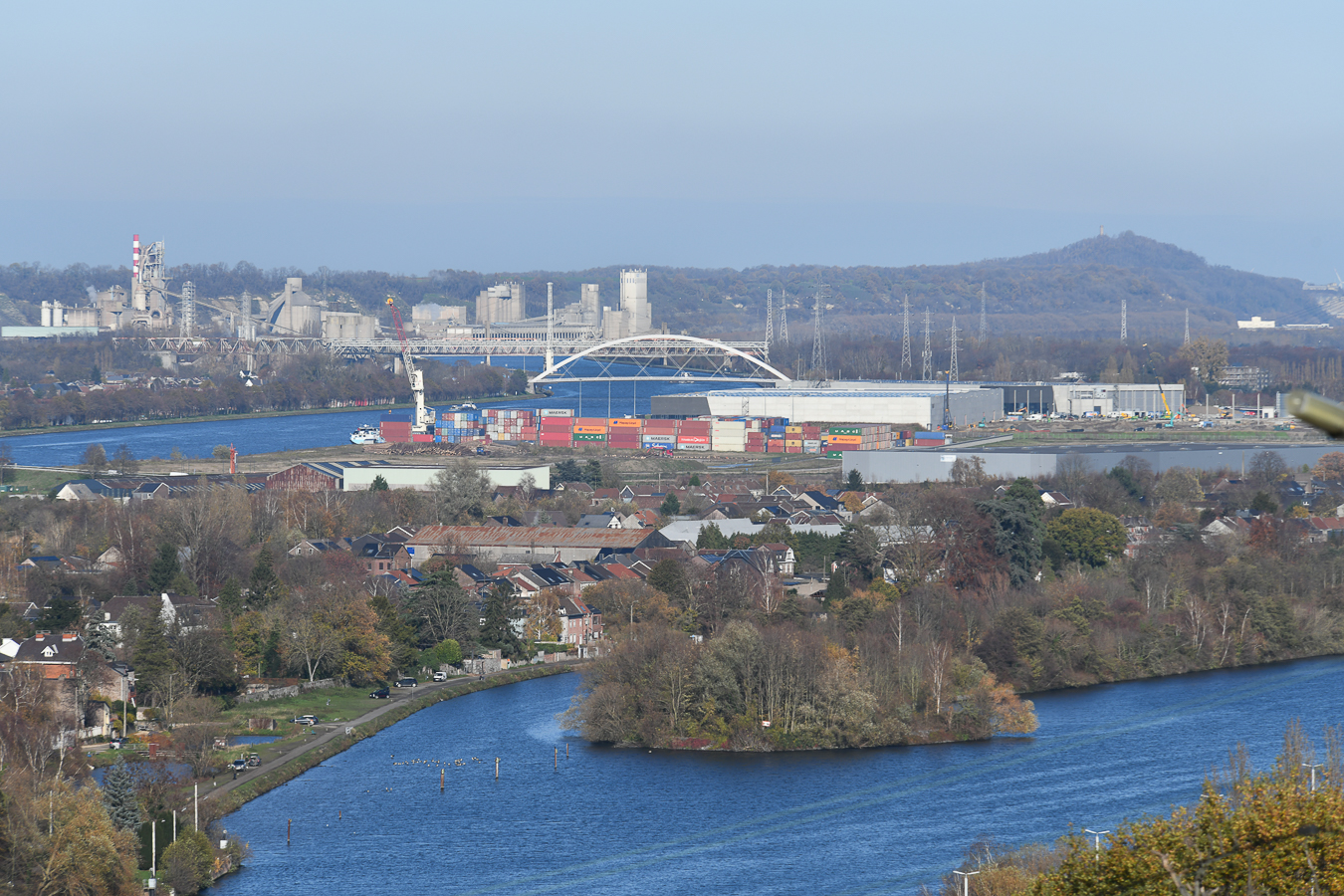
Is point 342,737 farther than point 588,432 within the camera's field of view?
No

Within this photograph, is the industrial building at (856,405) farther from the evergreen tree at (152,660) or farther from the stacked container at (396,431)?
the evergreen tree at (152,660)

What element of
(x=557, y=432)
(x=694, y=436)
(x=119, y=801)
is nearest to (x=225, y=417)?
(x=557, y=432)

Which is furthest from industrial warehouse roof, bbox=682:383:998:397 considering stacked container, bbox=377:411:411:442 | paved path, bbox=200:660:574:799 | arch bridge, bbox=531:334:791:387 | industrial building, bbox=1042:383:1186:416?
paved path, bbox=200:660:574:799

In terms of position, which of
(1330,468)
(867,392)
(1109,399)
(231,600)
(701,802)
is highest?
(867,392)

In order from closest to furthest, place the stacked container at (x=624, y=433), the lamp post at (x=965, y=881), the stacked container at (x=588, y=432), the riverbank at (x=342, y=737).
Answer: the lamp post at (x=965, y=881) < the riverbank at (x=342, y=737) < the stacked container at (x=624, y=433) < the stacked container at (x=588, y=432)

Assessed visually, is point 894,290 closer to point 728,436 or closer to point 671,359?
point 671,359

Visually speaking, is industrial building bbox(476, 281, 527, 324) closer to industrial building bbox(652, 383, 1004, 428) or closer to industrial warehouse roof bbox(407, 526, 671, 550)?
Result: industrial building bbox(652, 383, 1004, 428)

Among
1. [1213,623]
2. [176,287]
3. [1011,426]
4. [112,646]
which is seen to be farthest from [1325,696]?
[176,287]

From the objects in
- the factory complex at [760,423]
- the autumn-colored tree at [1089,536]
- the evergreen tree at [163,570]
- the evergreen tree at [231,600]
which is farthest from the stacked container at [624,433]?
the evergreen tree at [231,600]
